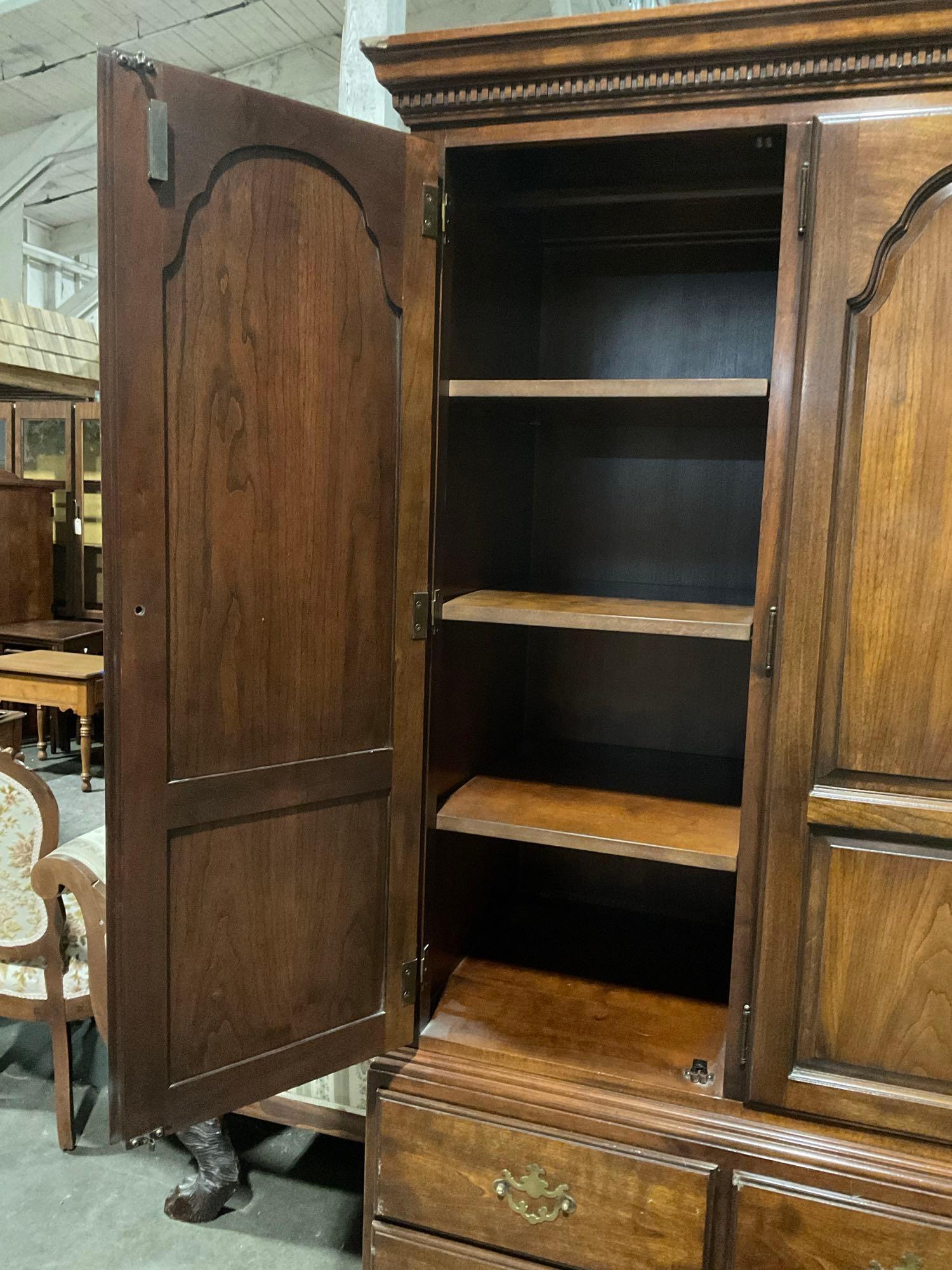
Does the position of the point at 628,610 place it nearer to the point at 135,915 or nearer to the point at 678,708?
the point at 678,708

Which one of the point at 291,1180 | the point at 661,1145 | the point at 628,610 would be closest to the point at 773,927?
the point at 661,1145

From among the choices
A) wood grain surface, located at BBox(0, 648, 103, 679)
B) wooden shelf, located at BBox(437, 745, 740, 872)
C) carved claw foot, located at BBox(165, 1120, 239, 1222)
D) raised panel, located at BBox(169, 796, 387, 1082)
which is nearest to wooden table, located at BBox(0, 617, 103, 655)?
wood grain surface, located at BBox(0, 648, 103, 679)

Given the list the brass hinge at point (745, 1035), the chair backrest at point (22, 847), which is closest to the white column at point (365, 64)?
the chair backrest at point (22, 847)

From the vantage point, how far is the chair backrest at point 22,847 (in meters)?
1.87

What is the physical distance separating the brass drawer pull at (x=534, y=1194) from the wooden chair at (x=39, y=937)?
103cm

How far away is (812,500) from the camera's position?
1.05 m

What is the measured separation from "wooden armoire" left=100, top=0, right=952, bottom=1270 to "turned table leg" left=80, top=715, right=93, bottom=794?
3222 mm

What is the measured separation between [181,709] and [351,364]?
469 mm

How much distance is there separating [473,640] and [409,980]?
0.51 meters

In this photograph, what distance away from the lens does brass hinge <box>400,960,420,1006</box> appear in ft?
4.15

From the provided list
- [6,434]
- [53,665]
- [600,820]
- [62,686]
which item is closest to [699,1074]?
[600,820]

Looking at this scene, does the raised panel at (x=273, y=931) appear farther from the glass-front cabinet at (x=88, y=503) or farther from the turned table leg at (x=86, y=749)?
the glass-front cabinet at (x=88, y=503)

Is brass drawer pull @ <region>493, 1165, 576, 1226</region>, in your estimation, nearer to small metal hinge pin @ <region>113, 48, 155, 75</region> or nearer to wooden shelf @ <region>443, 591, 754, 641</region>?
wooden shelf @ <region>443, 591, 754, 641</region>

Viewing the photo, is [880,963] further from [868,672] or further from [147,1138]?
[147,1138]
